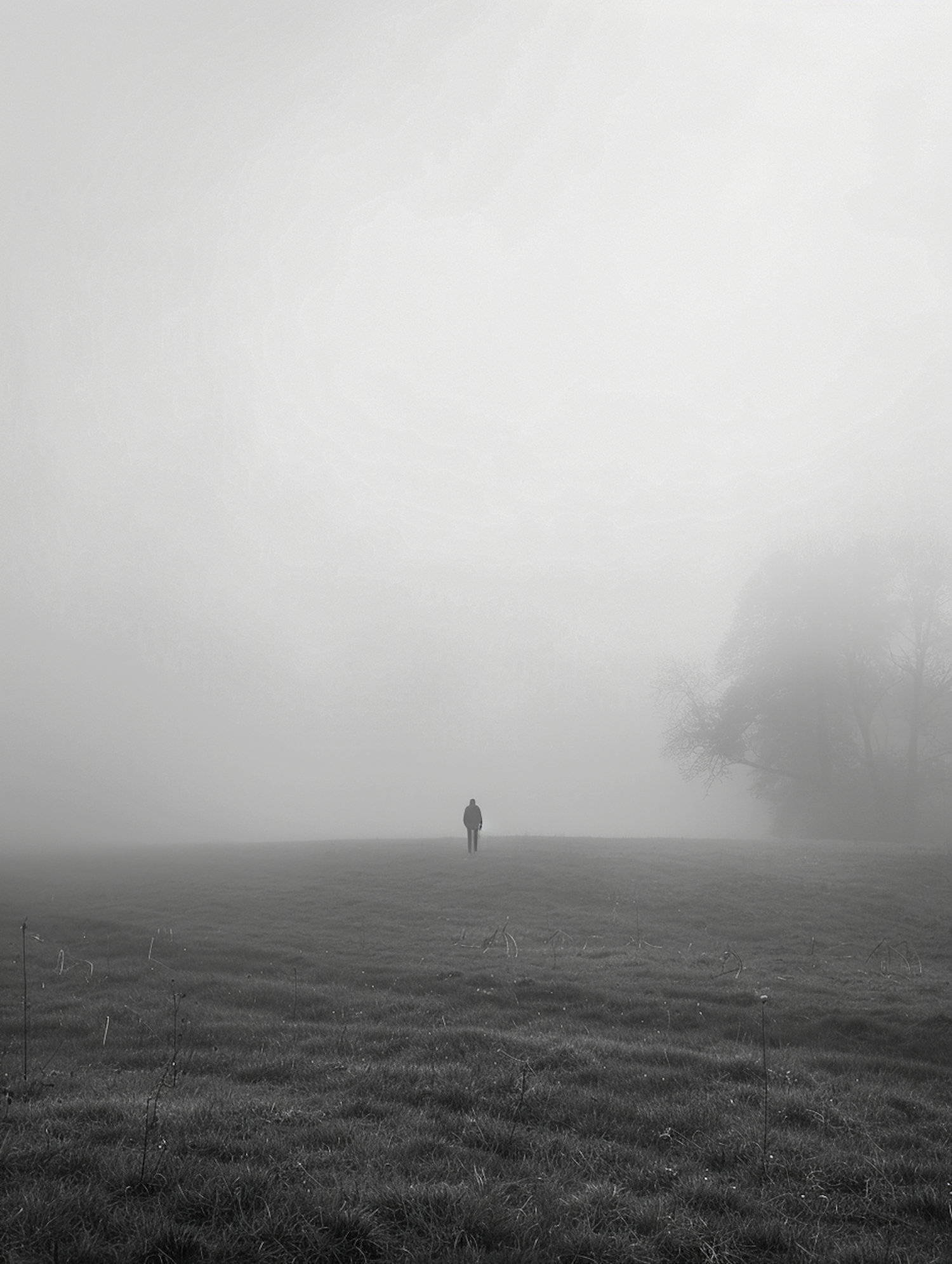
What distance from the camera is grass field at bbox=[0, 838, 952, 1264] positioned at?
215 inches

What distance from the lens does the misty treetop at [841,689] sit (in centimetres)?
5066

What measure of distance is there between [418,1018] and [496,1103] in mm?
4682

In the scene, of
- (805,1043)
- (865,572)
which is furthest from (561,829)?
(805,1043)

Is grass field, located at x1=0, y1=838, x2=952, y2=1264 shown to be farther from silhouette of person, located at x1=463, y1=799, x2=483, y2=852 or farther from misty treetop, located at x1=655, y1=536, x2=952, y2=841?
misty treetop, located at x1=655, y1=536, x2=952, y2=841

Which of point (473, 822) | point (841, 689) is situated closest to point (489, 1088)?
point (473, 822)

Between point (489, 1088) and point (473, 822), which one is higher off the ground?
point (473, 822)

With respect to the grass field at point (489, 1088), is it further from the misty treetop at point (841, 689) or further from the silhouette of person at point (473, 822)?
the misty treetop at point (841, 689)

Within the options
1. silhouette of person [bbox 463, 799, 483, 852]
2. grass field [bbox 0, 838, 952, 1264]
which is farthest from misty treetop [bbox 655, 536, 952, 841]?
grass field [bbox 0, 838, 952, 1264]

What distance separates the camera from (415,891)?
2784 centimetres

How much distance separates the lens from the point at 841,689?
53312 mm

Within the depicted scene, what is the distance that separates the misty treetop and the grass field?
31.2 m

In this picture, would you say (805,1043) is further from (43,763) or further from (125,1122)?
(43,763)

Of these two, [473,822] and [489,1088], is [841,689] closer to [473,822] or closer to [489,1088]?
[473,822]

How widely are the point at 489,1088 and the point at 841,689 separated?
5242 centimetres
